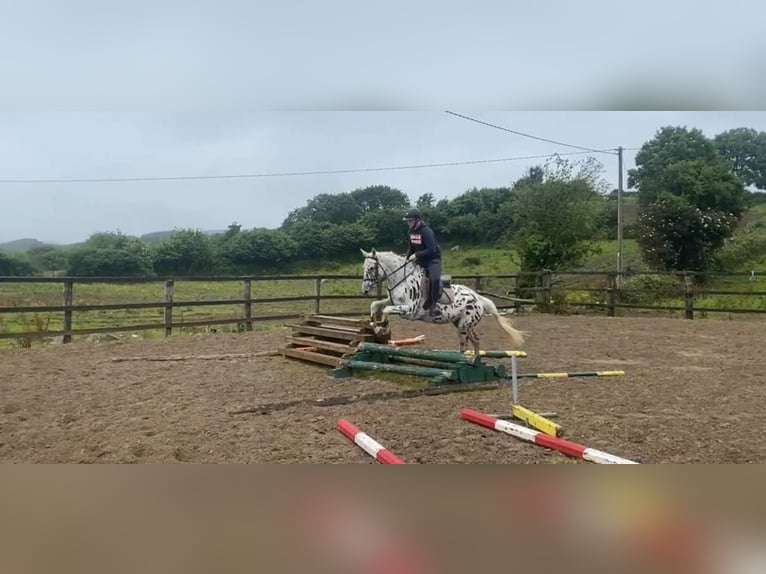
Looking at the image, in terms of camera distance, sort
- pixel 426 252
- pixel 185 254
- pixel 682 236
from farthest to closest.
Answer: pixel 682 236 < pixel 185 254 < pixel 426 252

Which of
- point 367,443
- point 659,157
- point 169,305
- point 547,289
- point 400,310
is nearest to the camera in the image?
point 367,443

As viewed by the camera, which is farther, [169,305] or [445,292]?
[169,305]

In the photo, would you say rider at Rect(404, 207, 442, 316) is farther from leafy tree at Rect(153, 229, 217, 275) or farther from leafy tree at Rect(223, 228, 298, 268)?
leafy tree at Rect(153, 229, 217, 275)

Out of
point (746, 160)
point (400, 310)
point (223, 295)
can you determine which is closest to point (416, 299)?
point (400, 310)

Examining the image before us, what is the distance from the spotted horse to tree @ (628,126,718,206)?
12993mm

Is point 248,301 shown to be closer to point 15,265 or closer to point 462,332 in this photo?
point 15,265

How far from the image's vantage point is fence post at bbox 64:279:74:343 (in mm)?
7609

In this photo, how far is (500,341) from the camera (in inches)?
327

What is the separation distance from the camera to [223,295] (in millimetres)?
9297

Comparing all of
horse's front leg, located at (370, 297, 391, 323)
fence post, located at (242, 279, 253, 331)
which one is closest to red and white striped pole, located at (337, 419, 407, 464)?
horse's front leg, located at (370, 297, 391, 323)

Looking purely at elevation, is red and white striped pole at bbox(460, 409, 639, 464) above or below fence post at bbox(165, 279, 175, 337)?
below

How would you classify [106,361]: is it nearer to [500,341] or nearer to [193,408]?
Answer: [193,408]

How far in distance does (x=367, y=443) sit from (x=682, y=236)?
707 inches

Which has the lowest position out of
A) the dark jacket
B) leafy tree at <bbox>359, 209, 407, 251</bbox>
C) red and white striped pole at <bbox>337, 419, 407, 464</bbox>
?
red and white striped pole at <bbox>337, 419, 407, 464</bbox>
